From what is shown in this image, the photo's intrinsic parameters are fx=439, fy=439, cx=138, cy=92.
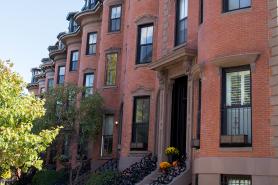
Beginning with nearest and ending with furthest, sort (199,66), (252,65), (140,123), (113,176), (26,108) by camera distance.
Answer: (26,108) → (252,65) → (199,66) → (113,176) → (140,123)

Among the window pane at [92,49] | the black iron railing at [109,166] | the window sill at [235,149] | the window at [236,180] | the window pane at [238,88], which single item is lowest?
the black iron railing at [109,166]

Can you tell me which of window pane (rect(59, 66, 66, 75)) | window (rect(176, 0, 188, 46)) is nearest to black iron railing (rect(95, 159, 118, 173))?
window (rect(176, 0, 188, 46))

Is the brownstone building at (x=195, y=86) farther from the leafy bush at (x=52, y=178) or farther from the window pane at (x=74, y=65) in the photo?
the window pane at (x=74, y=65)

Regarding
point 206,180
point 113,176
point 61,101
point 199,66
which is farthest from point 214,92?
point 61,101

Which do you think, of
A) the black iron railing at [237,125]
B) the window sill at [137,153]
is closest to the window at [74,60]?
the window sill at [137,153]

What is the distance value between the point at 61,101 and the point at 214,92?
37.5ft

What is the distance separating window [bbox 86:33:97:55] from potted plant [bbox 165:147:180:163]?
13632 mm

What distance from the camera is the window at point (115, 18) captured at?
26516 mm

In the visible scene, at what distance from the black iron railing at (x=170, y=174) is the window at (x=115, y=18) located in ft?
40.6

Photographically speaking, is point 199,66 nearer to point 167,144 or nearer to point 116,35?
point 167,144

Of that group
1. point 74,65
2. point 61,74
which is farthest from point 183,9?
point 61,74

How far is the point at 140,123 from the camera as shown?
20594 millimetres

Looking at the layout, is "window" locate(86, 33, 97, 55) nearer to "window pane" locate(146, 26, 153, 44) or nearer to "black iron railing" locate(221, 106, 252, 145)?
"window pane" locate(146, 26, 153, 44)

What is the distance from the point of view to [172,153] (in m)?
17.1
